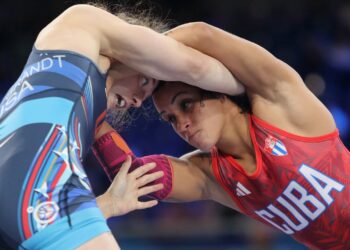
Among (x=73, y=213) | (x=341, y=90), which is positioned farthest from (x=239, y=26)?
(x=73, y=213)

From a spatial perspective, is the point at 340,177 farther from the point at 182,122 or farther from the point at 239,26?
the point at 239,26

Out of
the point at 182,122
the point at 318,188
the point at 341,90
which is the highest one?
the point at 182,122

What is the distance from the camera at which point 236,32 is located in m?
6.07

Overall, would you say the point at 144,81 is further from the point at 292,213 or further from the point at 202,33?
the point at 292,213

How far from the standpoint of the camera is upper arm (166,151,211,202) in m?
2.50

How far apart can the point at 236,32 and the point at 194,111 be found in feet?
12.7

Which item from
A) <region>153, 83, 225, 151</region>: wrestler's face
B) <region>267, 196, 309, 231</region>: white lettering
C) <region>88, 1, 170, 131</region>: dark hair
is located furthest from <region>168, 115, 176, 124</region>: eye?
<region>267, 196, 309, 231</region>: white lettering

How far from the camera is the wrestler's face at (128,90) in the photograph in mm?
2121

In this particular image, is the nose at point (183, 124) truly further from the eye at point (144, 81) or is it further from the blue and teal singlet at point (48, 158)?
the blue and teal singlet at point (48, 158)

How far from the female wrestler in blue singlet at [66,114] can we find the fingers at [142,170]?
362 millimetres

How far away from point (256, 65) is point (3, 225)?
3.40 feet

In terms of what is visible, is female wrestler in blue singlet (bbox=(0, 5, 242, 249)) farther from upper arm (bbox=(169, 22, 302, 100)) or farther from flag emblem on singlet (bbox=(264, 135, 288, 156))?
flag emblem on singlet (bbox=(264, 135, 288, 156))

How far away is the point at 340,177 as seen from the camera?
2.29 meters

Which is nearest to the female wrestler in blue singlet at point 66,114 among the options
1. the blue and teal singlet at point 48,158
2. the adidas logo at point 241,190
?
the blue and teal singlet at point 48,158
